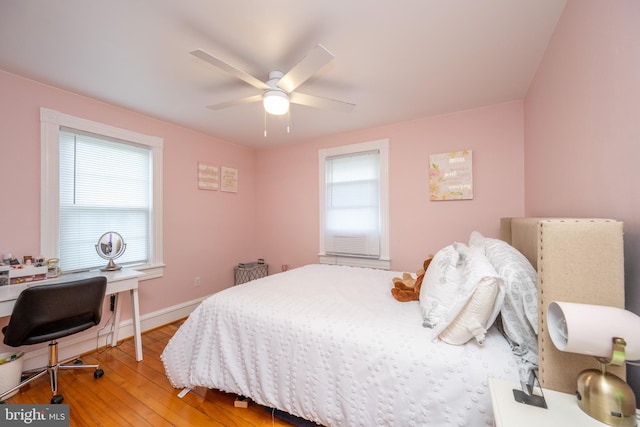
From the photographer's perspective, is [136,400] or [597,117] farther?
[136,400]

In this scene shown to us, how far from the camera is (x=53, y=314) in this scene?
174 centimetres

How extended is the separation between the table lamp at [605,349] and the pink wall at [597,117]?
1.00 feet

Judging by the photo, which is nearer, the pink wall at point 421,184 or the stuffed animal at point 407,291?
the stuffed animal at point 407,291

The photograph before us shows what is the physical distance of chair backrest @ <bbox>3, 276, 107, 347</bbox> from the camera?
1643 mm

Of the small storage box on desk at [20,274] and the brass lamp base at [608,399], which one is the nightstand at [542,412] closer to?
the brass lamp base at [608,399]

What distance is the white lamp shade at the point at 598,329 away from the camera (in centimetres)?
70

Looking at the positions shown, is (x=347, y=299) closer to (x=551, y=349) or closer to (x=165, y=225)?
(x=551, y=349)

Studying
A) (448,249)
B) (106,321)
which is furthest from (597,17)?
(106,321)

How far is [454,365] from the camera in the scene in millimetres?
1090

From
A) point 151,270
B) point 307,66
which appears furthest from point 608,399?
point 151,270

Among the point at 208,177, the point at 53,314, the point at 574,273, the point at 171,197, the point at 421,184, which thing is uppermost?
the point at 208,177

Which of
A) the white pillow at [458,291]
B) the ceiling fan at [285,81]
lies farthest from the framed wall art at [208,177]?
the white pillow at [458,291]

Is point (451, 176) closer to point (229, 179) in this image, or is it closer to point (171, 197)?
point (229, 179)

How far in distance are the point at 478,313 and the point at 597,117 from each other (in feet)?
3.27
